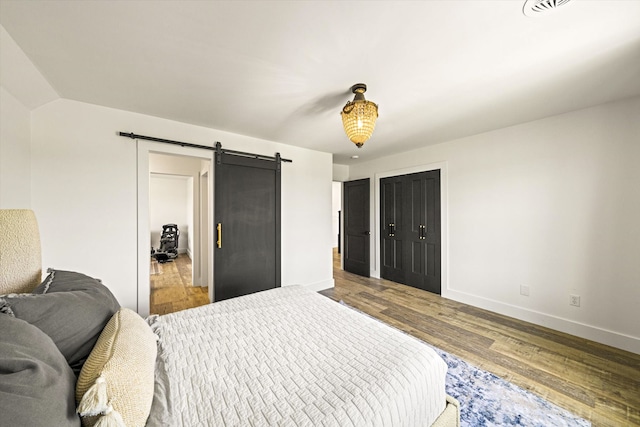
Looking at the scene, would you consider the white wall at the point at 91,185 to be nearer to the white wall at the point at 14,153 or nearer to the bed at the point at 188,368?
the white wall at the point at 14,153

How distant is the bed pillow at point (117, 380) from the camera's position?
669 mm

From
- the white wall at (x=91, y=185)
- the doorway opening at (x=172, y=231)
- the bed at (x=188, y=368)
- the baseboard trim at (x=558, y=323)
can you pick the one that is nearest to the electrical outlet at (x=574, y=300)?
the baseboard trim at (x=558, y=323)

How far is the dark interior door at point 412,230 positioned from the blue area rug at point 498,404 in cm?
209

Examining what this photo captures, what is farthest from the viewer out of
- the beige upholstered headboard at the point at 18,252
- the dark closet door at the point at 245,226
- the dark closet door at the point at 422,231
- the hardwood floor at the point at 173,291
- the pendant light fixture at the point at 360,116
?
the dark closet door at the point at 422,231

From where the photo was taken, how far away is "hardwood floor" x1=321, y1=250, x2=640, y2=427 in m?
1.72

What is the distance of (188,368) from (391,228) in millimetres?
4039

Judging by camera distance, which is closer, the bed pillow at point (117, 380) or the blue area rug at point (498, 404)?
the bed pillow at point (117, 380)

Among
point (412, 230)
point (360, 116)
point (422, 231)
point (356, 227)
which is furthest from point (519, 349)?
point (356, 227)

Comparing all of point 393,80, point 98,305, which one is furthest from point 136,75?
point 393,80

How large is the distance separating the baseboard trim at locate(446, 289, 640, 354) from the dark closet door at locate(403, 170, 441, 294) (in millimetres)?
568

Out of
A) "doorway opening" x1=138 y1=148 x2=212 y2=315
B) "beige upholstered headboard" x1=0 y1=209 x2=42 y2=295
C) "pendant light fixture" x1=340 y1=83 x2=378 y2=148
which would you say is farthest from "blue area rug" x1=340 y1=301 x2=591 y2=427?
"doorway opening" x1=138 y1=148 x2=212 y2=315

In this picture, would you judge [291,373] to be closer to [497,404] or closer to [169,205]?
[497,404]

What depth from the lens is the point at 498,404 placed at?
1.69 metres

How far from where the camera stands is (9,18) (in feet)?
4.38
